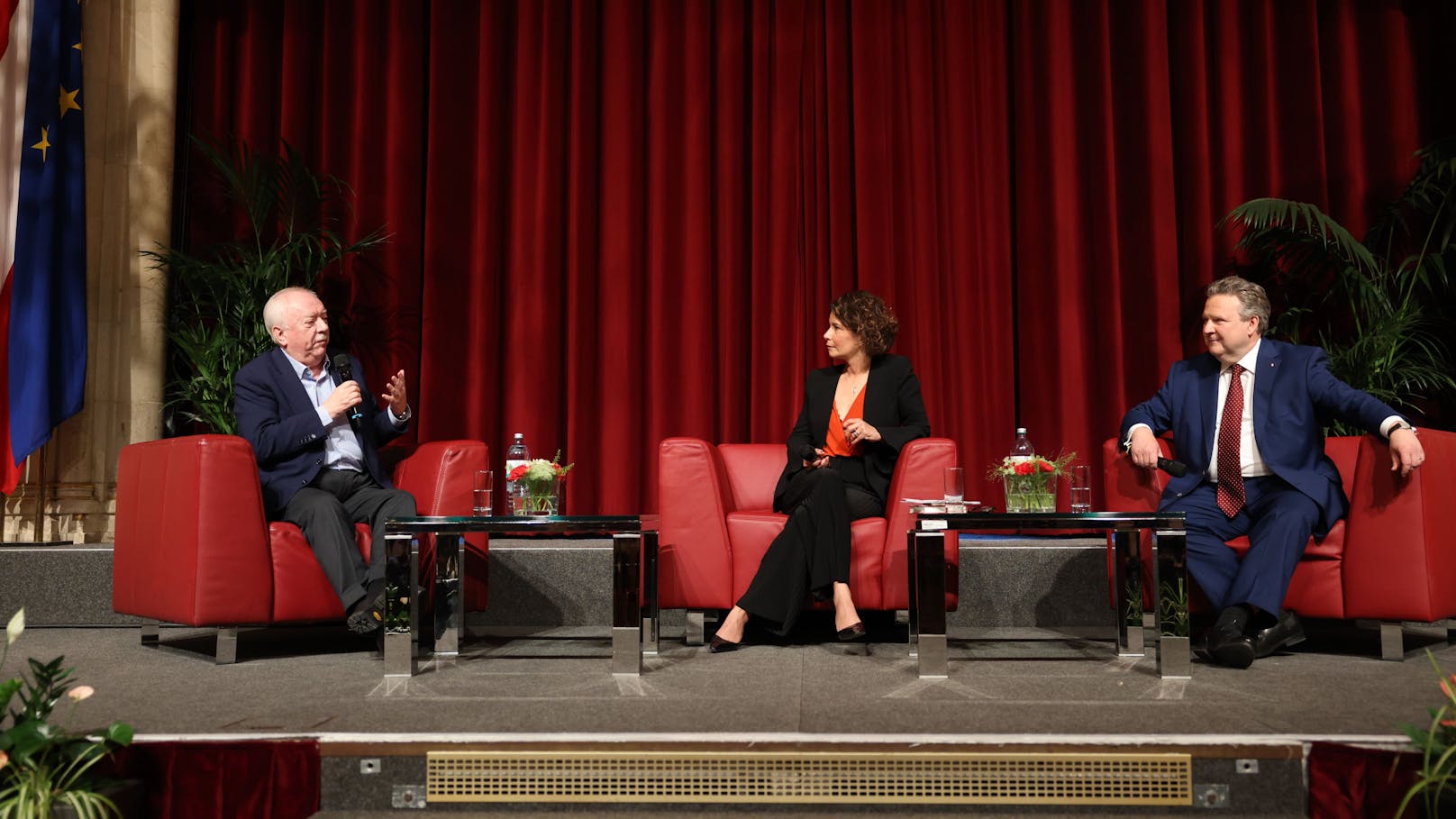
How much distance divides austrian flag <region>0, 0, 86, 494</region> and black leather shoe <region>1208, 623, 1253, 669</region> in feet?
13.0

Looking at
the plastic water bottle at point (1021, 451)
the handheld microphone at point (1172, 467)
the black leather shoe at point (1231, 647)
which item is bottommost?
the black leather shoe at point (1231, 647)

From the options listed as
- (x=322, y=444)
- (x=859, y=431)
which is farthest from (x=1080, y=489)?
(x=322, y=444)

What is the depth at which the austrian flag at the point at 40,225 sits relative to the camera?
4.02 m

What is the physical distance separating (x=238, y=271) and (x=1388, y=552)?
156 inches

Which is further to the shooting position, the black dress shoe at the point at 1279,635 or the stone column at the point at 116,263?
the stone column at the point at 116,263

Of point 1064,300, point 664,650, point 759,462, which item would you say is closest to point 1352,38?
point 1064,300

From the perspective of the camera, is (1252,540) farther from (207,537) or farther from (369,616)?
(207,537)

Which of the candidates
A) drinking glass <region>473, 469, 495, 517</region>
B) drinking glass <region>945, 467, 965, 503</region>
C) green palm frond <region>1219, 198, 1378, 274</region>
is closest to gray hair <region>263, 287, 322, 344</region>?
drinking glass <region>473, 469, 495, 517</region>

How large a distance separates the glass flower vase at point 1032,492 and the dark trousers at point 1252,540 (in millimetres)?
500

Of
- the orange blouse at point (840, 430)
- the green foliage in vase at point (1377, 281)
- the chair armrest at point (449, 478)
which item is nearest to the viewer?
the chair armrest at point (449, 478)

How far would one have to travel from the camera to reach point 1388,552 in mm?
2791

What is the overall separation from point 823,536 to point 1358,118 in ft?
10.2

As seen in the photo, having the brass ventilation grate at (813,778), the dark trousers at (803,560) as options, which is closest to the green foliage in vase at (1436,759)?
the brass ventilation grate at (813,778)

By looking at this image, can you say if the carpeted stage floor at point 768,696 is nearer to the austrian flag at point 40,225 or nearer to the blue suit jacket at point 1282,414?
the blue suit jacket at point 1282,414
